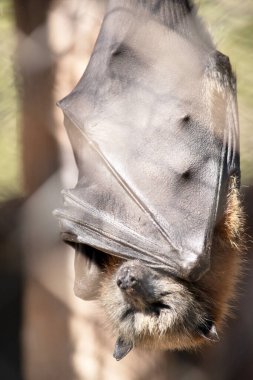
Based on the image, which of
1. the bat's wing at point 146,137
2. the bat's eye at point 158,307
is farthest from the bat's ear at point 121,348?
the bat's wing at point 146,137

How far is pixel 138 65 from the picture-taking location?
1767mm

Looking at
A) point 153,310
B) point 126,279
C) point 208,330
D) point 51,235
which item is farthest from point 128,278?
point 51,235

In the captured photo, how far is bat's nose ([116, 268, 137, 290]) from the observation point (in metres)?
1.69

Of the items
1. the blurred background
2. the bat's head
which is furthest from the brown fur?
the blurred background

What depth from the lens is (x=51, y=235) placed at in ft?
6.54

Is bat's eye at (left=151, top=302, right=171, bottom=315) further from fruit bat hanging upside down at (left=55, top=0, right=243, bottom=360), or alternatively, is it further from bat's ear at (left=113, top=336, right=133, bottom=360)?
bat's ear at (left=113, top=336, right=133, bottom=360)

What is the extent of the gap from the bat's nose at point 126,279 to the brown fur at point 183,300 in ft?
0.08

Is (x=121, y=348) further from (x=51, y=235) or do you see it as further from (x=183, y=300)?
(x=51, y=235)

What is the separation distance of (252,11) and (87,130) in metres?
0.82

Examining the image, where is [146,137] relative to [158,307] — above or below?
above

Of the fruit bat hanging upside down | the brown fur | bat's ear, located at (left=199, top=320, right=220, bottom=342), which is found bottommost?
bat's ear, located at (left=199, top=320, right=220, bottom=342)

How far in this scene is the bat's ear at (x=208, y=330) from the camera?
5.77ft

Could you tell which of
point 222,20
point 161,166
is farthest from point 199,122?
point 222,20

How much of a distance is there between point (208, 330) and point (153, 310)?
0.14 meters
